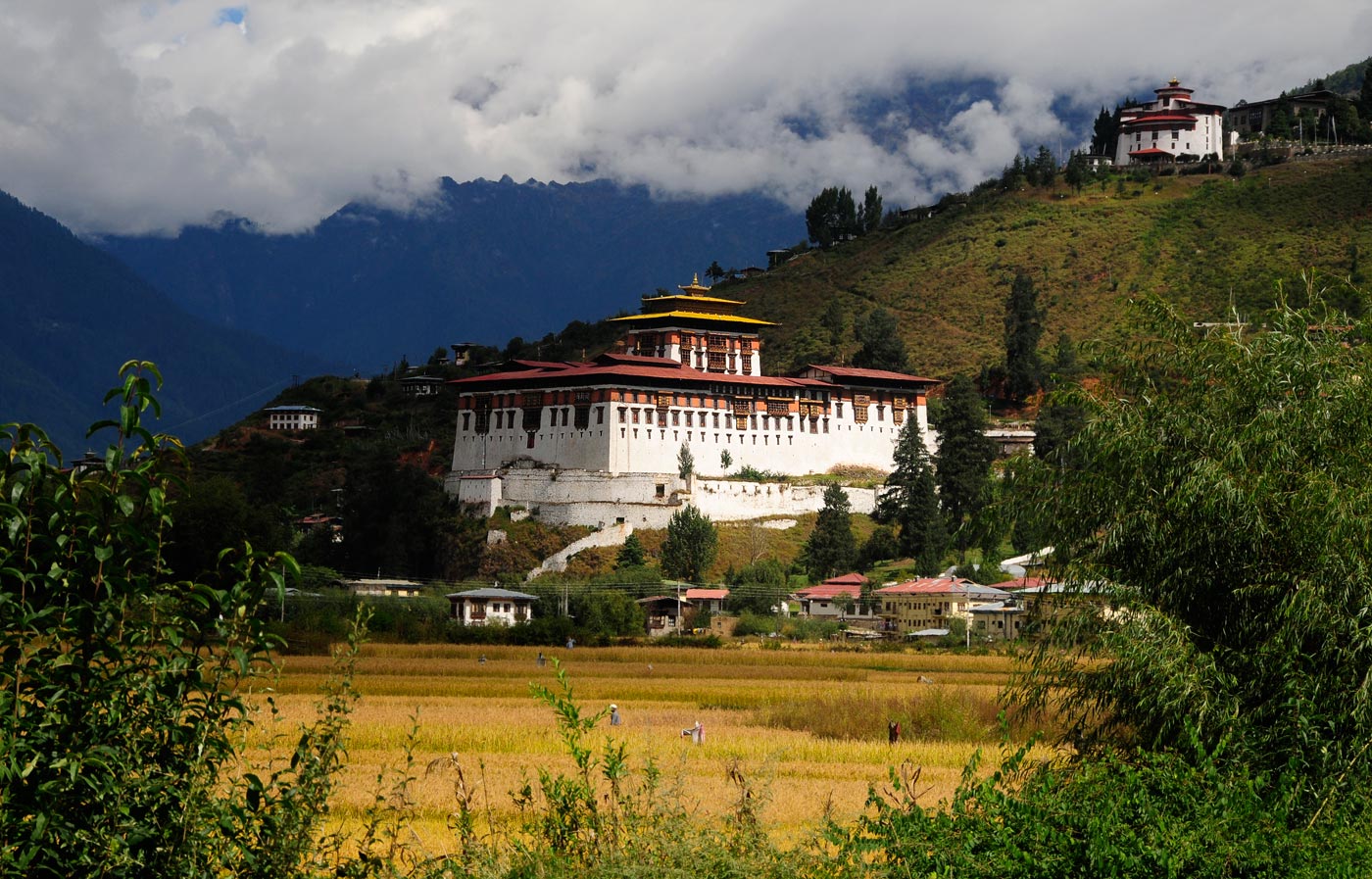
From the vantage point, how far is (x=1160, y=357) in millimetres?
25562

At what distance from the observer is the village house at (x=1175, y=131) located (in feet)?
539

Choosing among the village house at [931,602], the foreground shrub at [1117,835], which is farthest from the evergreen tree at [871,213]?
the foreground shrub at [1117,835]

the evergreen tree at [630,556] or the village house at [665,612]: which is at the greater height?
the evergreen tree at [630,556]

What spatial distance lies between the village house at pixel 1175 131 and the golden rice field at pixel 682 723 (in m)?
113

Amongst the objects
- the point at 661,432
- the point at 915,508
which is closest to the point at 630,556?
the point at 661,432

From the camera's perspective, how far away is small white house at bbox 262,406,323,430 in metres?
135

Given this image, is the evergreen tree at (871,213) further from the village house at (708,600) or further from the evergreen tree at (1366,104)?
the village house at (708,600)

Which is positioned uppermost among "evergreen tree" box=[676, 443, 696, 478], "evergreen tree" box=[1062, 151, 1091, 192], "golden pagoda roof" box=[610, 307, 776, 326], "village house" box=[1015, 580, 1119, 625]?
"evergreen tree" box=[1062, 151, 1091, 192]

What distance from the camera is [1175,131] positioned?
165 metres

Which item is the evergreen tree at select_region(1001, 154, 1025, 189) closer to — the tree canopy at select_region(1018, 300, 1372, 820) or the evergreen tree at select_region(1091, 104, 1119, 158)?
the evergreen tree at select_region(1091, 104, 1119, 158)

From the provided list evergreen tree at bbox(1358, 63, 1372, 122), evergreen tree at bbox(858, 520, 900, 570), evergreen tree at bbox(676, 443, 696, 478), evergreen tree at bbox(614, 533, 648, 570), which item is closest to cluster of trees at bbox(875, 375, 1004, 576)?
evergreen tree at bbox(858, 520, 900, 570)

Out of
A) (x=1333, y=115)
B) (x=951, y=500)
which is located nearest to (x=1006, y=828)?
(x=951, y=500)

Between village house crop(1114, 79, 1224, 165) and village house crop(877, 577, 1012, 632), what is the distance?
313ft

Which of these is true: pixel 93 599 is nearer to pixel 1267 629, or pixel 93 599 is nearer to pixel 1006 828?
pixel 1006 828
